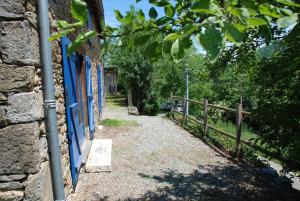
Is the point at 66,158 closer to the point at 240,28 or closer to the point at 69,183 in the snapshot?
the point at 69,183

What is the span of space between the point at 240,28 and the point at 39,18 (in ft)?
7.57

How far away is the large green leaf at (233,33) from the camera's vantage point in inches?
33.6

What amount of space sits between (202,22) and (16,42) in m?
1.99

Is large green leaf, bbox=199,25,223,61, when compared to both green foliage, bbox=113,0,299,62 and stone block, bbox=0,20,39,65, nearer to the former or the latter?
green foliage, bbox=113,0,299,62

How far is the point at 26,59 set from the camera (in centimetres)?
250

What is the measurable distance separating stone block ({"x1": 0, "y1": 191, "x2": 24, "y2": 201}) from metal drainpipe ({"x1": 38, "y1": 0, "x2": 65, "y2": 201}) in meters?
0.41

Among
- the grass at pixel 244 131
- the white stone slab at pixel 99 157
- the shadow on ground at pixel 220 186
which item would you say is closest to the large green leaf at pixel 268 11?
the shadow on ground at pixel 220 186

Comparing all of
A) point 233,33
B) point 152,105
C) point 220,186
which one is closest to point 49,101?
point 233,33

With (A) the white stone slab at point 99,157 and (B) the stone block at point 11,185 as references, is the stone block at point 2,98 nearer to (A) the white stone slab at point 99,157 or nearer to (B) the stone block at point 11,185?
(B) the stone block at point 11,185

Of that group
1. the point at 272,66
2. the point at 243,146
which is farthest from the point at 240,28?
the point at 243,146

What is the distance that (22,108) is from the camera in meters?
2.52

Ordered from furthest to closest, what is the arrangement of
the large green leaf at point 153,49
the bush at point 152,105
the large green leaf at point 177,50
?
the bush at point 152,105 < the large green leaf at point 153,49 < the large green leaf at point 177,50

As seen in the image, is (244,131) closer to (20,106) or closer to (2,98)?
(20,106)

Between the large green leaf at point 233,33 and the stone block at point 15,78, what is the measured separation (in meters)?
2.08
